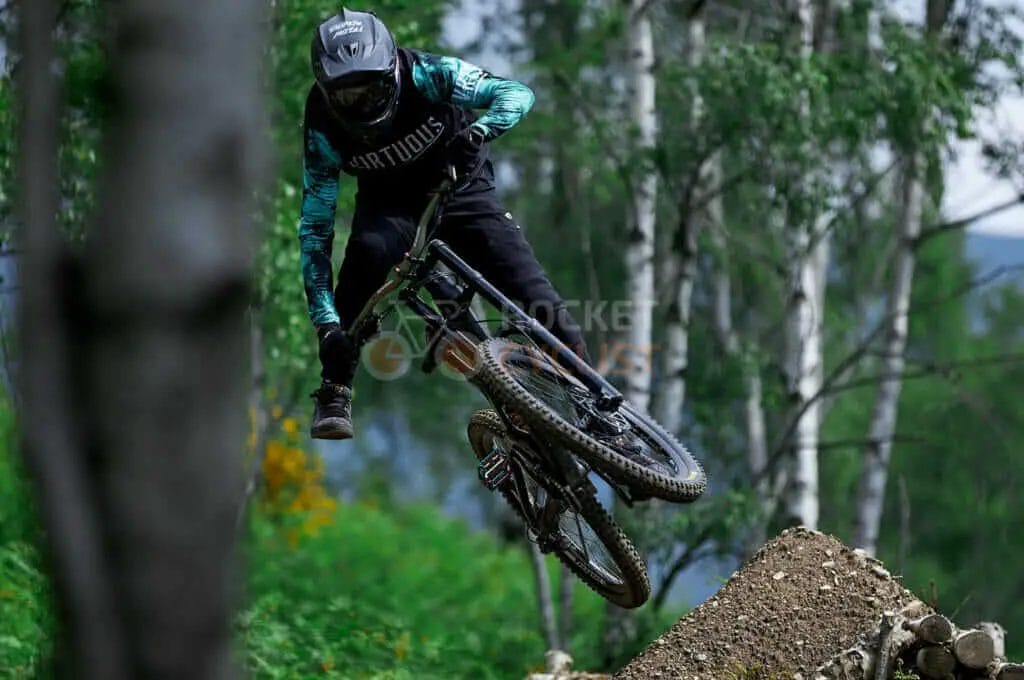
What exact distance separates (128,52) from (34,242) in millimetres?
377

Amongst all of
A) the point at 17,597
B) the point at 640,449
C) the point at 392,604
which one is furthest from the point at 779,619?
the point at 392,604

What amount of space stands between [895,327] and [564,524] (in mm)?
10882

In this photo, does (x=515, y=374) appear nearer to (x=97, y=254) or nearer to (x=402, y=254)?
(x=402, y=254)

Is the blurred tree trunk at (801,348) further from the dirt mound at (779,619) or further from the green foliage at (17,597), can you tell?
the dirt mound at (779,619)

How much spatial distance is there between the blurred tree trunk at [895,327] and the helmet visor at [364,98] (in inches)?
418

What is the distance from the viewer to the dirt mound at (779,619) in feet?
25.0

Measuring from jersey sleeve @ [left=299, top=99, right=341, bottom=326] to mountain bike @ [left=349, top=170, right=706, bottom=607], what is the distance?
0.19 meters

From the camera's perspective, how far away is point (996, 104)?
15883mm

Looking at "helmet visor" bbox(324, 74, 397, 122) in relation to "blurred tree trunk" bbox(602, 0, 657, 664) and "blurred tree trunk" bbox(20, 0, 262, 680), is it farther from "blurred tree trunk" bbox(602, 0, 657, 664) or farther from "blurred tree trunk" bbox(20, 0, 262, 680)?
→ "blurred tree trunk" bbox(602, 0, 657, 664)

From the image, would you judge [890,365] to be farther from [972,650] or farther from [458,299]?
→ [458,299]

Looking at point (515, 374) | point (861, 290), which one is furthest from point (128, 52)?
point (861, 290)

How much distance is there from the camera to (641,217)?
15.3 meters

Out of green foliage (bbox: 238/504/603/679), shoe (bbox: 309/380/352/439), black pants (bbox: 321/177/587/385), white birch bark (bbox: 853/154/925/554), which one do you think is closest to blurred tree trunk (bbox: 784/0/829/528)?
white birch bark (bbox: 853/154/925/554)

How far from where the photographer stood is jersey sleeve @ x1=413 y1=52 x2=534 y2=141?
708 centimetres
